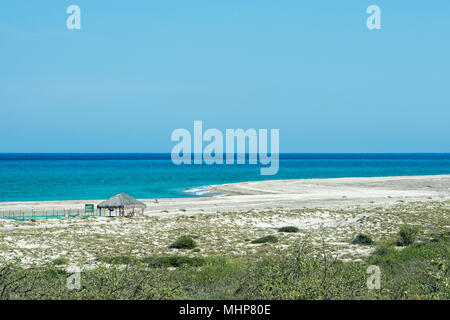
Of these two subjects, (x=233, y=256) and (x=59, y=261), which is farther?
(x=233, y=256)

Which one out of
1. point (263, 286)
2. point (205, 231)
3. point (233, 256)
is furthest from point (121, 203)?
point (263, 286)

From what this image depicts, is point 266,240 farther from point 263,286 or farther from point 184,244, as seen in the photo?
point 263,286

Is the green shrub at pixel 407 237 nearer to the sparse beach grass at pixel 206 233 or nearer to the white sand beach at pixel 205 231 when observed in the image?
the sparse beach grass at pixel 206 233

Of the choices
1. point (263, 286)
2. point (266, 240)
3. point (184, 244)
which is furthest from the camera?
point (266, 240)

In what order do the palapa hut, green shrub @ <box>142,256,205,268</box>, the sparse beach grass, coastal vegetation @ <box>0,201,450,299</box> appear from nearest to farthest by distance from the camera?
coastal vegetation @ <box>0,201,450,299</box>, green shrub @ <box>142,256,205,268</box>, the sparse beach grass, the palapa hut

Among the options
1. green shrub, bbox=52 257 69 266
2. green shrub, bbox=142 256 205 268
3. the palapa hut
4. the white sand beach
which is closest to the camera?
green shrub, bbox=142 256 205 268

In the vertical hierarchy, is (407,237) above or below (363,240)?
above

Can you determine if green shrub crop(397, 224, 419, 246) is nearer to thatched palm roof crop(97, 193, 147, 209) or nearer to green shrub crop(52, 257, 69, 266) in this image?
green shrub crop(52, 257, 69, 266)

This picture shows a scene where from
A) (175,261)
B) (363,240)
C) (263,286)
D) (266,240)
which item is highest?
(263,286)

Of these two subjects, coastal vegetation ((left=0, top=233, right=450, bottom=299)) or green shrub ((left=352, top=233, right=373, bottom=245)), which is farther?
green shrub ((left=352, top=233, right=373, bottom=245))

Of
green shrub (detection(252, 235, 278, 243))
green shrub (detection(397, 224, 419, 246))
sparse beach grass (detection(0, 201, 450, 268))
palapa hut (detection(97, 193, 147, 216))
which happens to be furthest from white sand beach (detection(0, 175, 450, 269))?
palapa hut (detection(97, 193, 147, 216))

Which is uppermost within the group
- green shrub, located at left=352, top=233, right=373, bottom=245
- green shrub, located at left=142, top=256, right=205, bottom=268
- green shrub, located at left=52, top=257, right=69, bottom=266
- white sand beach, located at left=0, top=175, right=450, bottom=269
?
green shrub, located at left=142, top=256, right=205, bottom=268

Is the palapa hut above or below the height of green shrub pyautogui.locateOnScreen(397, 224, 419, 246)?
below
